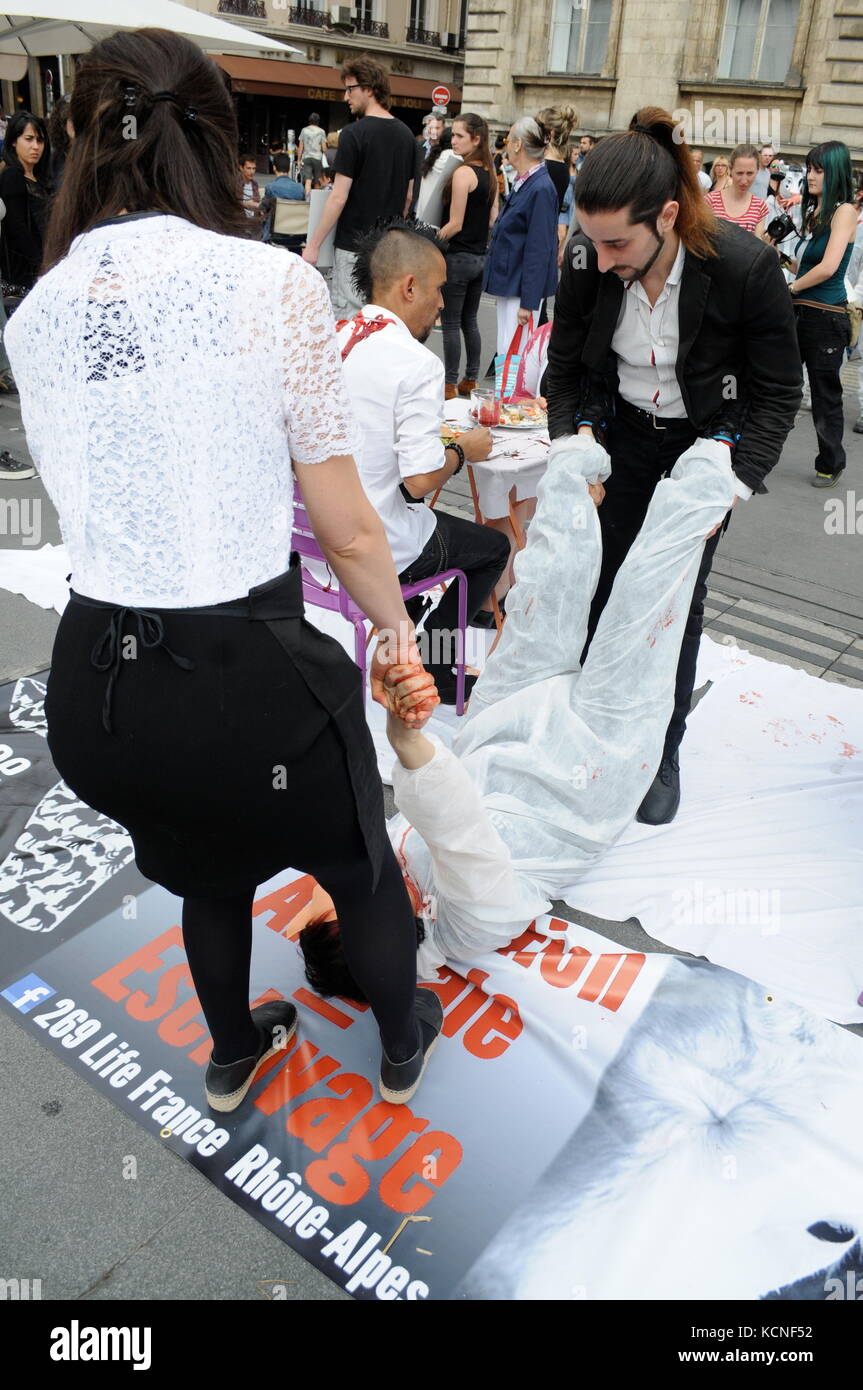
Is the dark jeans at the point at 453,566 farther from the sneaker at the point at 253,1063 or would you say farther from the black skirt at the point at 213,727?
the black skirt at the point at 213,727

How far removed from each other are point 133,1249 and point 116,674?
1030mm

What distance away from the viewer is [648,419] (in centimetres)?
253

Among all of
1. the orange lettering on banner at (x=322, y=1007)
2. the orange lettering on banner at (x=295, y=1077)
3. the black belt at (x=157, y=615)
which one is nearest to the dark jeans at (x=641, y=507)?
the orange lettering on banner at (x=322, y=1007)

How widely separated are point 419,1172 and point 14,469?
4.53 metres

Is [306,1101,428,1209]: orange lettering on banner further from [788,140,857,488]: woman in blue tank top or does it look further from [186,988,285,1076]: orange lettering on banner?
[788,140,857,488]: woman in blue tank top

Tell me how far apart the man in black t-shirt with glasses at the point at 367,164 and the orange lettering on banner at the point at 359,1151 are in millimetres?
4883

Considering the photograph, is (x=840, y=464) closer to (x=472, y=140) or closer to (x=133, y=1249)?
(x=472, y=140)

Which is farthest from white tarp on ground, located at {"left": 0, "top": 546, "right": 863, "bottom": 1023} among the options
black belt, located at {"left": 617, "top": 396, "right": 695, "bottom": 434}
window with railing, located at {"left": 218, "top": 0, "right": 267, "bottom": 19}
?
window with railing, located at {"left": 218, "top": 0, "right": 267, "bottom": 19}

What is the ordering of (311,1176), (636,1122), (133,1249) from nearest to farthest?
(133,1249), (311,1176), (636,1122)

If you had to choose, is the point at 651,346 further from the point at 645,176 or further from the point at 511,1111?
Answer: the point at 511,1111

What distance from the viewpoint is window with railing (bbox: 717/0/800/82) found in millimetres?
15555

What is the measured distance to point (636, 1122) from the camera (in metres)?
1.85

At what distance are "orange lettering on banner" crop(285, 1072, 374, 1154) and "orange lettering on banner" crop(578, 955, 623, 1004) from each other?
0.52m
